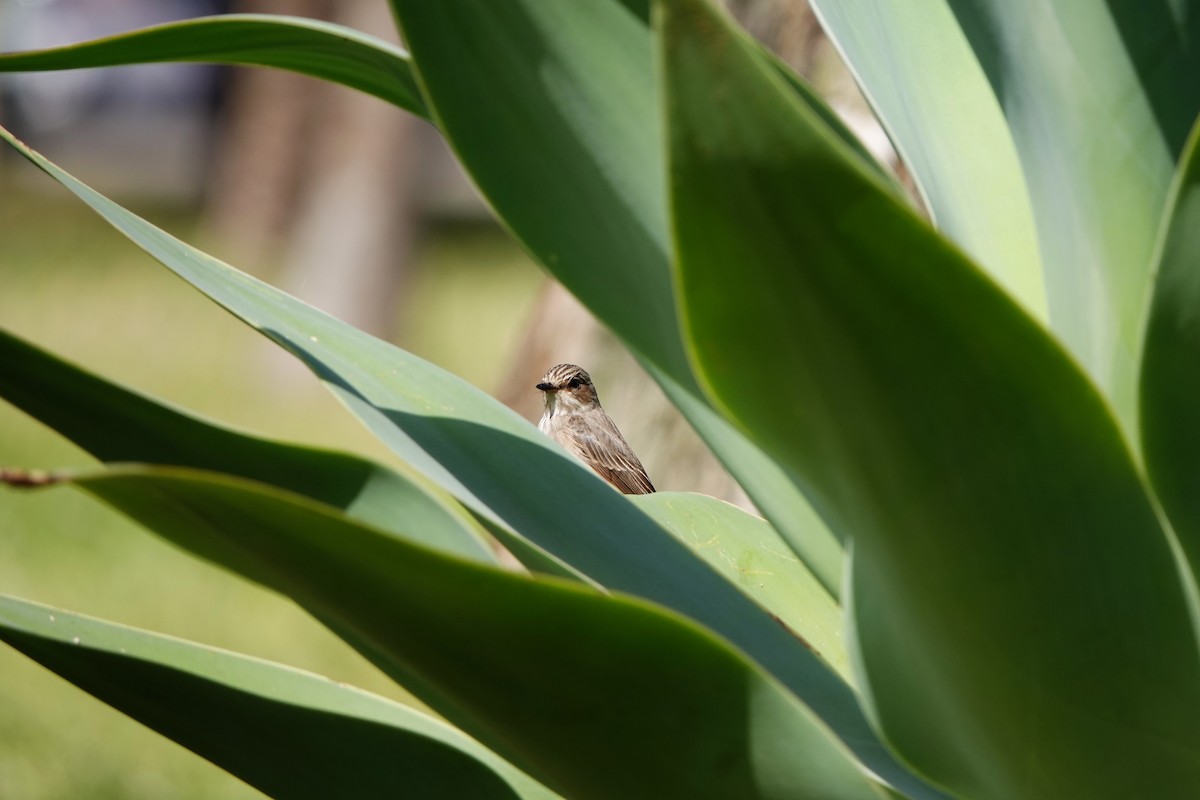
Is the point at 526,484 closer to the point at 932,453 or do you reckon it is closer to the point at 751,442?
the point at 751,442

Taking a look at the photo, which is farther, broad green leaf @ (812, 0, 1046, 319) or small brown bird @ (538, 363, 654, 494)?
small brown bird @ (538, 363, 654, 494)

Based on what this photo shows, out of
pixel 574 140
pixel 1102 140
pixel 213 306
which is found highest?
pixel 213 306

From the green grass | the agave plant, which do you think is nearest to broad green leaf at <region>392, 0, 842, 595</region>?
the agave plant

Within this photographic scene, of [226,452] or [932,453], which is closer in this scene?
[932,453]

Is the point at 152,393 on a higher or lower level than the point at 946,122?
lower

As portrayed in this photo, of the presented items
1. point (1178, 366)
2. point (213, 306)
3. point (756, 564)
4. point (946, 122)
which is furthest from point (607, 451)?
point (213, 306)

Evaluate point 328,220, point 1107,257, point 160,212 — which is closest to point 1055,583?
point 1107,257

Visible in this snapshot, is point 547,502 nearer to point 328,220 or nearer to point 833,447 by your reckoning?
point 833,447

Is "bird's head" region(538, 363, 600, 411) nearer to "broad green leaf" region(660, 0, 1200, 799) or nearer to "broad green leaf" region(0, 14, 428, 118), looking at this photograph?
"broad green leaf" region(0, 14, 428, 118)
